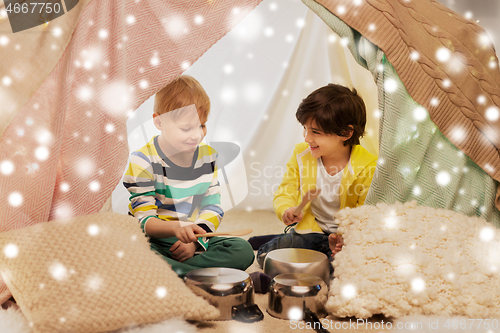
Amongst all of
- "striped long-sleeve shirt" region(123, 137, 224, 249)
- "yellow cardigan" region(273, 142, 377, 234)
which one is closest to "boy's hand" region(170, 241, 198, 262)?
"striped long-sleeve shirt" region(123, 137, 224, 249)

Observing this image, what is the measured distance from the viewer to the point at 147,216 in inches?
42.8

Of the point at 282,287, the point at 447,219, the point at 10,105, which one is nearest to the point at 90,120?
the point at 10,105

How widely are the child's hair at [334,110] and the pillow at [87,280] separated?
25.9 inches

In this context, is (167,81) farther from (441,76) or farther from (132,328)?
(441,76)

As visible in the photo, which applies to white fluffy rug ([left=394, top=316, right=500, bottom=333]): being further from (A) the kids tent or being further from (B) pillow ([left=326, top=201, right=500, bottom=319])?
(A) the kids tent

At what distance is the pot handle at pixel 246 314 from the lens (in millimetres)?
800

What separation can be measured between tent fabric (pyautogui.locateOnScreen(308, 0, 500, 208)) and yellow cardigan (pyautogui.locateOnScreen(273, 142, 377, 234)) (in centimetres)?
30

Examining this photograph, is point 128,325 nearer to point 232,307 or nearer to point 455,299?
point 232,307

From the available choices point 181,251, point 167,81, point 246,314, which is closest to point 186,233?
point 181,251

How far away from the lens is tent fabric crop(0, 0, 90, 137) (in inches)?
36.4

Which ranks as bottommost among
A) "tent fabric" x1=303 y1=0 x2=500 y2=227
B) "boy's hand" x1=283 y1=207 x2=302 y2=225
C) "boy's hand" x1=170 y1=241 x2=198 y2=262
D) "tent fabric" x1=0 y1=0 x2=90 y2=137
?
"boy's hand" x1=170 y1=241 x2=198 y2=262

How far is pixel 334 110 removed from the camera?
1228mm

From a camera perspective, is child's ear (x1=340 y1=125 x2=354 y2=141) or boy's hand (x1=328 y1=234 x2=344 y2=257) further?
child's ear (x1=340 y1=125 x2=354 y2=141)

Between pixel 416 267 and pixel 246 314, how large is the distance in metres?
0.37
